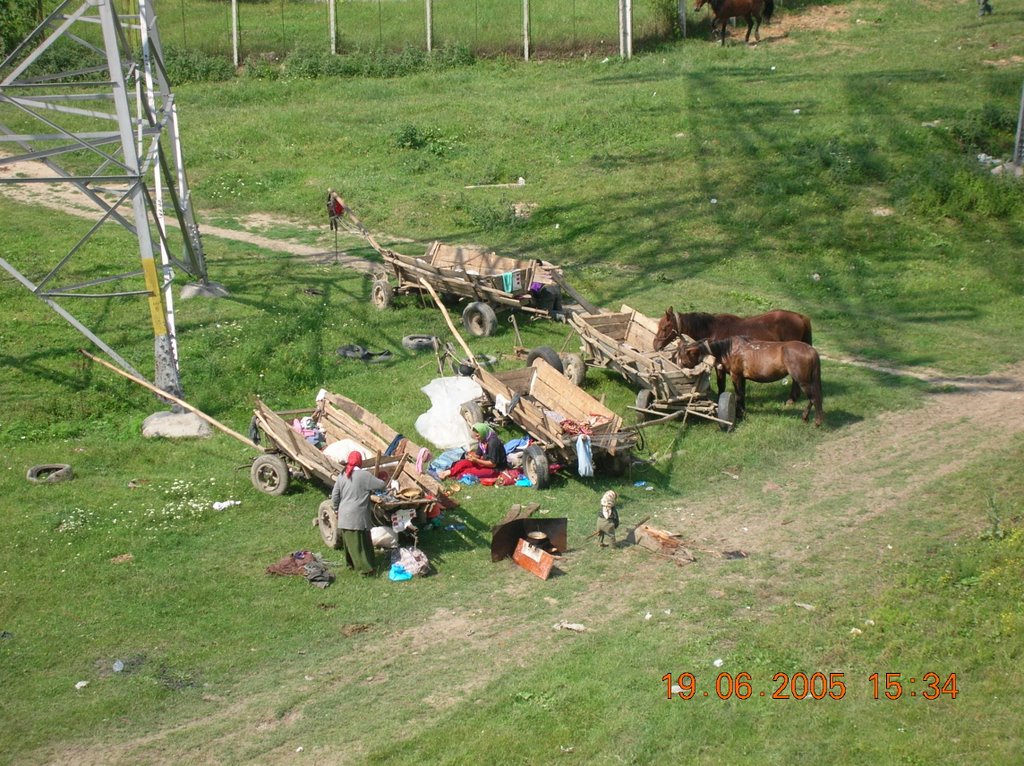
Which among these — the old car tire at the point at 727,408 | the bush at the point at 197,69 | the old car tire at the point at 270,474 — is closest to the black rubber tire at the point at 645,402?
the old car tire at the point at 727,408

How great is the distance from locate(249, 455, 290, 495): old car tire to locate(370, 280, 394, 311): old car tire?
7.18 metres

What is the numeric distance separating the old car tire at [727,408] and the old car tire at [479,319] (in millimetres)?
5273

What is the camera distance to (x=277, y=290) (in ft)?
70.2

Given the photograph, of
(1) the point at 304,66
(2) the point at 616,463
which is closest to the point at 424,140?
(1) the point at 304,66

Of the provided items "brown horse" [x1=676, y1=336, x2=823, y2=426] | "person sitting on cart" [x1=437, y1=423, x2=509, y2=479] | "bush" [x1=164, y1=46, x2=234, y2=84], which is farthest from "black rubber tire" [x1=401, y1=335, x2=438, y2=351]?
"bush" [x1=164, y1=46, x2=234, y2=84]

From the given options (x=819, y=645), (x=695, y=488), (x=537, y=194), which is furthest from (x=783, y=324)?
(x=537, y=194)

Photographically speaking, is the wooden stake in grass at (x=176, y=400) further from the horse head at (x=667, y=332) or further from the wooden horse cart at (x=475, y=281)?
the horse head at (x=667, y=332)

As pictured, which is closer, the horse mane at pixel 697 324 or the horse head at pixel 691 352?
the horse head at pixel 691 352

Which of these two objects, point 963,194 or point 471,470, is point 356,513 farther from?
point 963,194

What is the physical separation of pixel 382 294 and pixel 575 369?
5381 millimetres

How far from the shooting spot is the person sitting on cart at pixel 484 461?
14.5m

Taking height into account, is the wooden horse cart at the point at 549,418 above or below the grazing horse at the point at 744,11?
below

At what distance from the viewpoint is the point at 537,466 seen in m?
14.1

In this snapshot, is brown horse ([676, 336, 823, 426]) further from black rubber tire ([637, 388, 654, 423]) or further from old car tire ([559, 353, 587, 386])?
old car tire ([559, 353, 587, 386])
